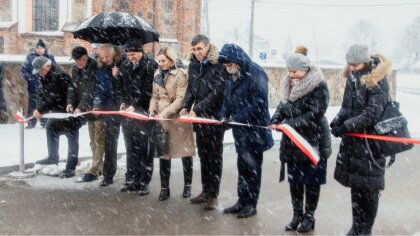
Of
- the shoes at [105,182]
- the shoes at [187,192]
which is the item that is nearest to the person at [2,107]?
the shoes at [105,182]

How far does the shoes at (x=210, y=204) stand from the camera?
6.40m

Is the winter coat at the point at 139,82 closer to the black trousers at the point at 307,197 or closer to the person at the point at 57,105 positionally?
the person at the point at 57,105

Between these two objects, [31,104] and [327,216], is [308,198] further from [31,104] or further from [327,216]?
[31,104]

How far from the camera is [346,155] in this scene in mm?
5168

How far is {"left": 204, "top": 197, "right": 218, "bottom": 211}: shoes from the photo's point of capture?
6398 millimetres

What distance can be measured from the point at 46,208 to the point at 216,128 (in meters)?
2.18

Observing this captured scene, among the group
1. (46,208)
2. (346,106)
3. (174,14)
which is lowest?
(46,208)

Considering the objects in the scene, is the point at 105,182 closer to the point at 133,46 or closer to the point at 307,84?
the point at 133,46

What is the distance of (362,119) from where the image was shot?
4934mm

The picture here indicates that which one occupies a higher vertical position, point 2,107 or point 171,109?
point 171,109

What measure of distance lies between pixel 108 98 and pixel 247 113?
2.47 m

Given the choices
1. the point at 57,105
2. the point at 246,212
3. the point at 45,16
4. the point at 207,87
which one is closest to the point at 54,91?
the point at 57,105

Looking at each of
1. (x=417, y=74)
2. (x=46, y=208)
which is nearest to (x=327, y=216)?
(x=46, y=208)

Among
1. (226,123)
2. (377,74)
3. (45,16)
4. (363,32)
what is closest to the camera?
(377,74)
